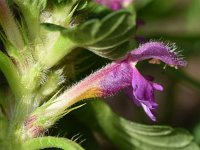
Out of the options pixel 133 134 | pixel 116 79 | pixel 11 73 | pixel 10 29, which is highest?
pixel 10 29

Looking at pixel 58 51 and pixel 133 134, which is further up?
pixel 58 51

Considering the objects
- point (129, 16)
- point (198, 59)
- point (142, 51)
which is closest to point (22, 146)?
point (142, 51)

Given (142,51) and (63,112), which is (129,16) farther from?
(63,112)

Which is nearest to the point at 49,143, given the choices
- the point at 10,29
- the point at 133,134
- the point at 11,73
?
the point at 11,73

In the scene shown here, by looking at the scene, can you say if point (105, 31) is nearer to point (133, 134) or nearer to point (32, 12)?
point (32, 12)

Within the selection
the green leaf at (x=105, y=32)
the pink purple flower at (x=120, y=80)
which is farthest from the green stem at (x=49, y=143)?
the green leaf at (x=105, y=32)

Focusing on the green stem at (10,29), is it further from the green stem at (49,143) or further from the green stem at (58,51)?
the green stem at (49,143)

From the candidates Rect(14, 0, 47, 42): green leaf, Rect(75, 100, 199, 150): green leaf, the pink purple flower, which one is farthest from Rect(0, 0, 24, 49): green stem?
Rect(75, 100, 199, 150): green leaf
